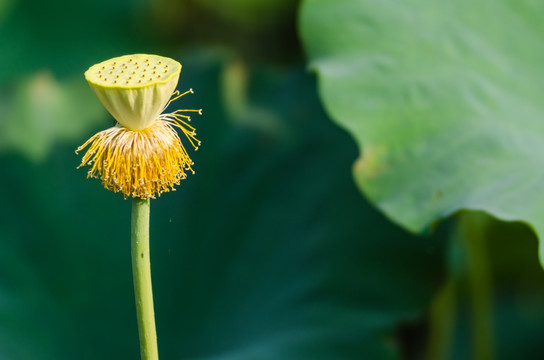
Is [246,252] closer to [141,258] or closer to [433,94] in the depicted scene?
[433,94]

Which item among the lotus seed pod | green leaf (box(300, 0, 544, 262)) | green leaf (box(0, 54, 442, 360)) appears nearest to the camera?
the lotus seed pod

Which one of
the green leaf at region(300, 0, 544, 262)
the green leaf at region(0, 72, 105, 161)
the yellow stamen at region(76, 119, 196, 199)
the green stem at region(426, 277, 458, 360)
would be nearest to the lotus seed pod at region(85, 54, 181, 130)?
the yellow stamen at region(76, 119, 196, 199)

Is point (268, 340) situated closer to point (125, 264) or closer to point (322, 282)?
point (322, 282)

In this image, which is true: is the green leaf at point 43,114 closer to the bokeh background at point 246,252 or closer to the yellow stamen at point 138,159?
the bokeh background at point 246,252

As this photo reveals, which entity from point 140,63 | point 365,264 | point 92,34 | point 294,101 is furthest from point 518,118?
point 92,34

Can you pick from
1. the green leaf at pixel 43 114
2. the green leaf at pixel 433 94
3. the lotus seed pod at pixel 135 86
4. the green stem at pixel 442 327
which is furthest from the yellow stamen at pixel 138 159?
the green stem at pixel 442 327

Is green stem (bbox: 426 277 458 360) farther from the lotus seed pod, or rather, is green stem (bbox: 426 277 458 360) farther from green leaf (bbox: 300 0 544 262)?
the lotus seed pod

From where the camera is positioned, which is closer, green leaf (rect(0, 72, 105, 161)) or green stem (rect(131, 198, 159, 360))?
green stem (rect(131, 198, 159, 360))

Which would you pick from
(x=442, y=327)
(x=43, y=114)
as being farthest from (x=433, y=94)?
(x=43, y=114)
